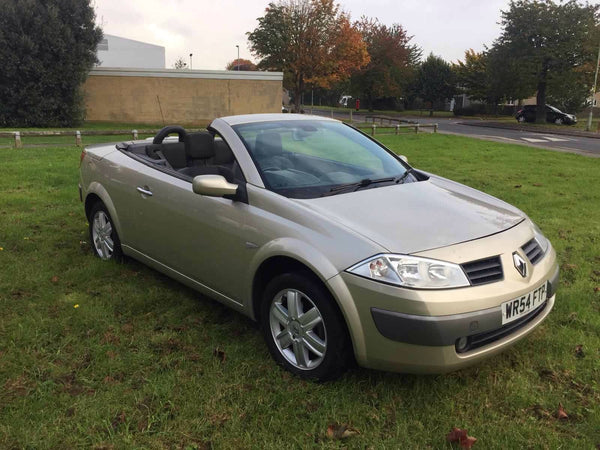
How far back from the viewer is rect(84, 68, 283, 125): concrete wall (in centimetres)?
2697

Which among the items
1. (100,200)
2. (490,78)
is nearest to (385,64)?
(490,78)

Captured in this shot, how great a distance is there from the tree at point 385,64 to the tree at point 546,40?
15.7 metres

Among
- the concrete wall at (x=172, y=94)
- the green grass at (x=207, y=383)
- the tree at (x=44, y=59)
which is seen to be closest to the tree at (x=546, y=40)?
the concrete wall at (x=172, y=94)

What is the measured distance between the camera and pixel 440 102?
185 ft

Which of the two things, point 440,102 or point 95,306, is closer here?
point 95,306

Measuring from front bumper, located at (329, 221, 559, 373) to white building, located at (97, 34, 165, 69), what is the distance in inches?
2266

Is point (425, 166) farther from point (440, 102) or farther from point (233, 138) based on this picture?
point (440, 102)

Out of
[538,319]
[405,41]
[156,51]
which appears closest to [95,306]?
[538,319]

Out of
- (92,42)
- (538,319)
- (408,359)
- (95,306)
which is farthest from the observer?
(92,42)

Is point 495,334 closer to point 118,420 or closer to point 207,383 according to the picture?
point 207,383

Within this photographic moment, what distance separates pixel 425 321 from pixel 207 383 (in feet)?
4.34

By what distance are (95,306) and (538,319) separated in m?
3.11

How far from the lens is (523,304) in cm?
272

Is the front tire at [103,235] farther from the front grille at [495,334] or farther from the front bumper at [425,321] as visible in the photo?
the front grille at [495,334]
